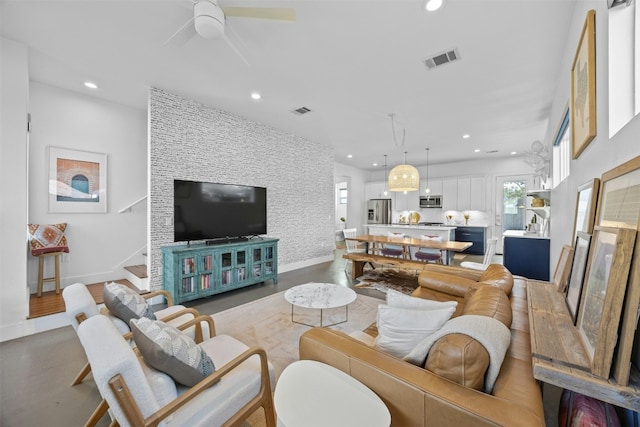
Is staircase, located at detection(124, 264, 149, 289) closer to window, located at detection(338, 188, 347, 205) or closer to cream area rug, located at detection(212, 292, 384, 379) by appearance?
cream area rug, located at detection(212, 292, 384, 379)

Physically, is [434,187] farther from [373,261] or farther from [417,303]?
[417,303]

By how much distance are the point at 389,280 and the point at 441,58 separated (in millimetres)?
3479

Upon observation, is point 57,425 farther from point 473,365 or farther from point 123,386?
point 473,365

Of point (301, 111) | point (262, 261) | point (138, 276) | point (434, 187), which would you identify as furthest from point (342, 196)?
point (138, 276)

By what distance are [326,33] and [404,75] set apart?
1.24 meters

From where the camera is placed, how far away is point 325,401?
100 cm

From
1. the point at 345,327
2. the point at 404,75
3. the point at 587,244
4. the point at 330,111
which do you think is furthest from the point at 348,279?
the point at 587,244

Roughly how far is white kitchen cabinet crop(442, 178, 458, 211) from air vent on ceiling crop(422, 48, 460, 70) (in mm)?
6214

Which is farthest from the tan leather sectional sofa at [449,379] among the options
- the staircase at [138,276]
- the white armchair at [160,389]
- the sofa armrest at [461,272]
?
the staircase at [138,276]

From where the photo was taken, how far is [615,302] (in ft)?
2.59

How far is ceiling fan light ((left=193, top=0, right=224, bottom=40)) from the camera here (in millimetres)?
1918

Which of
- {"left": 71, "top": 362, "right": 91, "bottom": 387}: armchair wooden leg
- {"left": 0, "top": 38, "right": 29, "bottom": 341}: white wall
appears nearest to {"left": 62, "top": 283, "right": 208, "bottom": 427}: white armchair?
{"left": 71, "top": 362, "right": 91, "bottom": 387}: armchair wooden leg

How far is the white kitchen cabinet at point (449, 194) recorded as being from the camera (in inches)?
325

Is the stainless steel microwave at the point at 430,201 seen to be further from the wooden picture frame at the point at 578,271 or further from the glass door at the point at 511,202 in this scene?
the wooden picture frame at the point at 578,271
